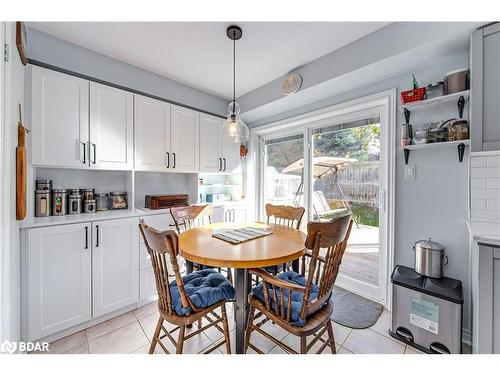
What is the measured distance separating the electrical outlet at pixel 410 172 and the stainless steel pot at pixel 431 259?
1.87ft

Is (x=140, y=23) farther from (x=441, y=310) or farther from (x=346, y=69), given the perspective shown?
(x=441, y=310)

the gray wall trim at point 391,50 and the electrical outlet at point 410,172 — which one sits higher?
the gray wall trim at point 391,50

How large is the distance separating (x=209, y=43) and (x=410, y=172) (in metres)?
2.17

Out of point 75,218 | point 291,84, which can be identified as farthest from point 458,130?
point 75,218

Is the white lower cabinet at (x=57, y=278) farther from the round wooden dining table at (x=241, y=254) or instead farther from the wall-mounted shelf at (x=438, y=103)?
the wall-mounted shelf at (x=438, y=103)

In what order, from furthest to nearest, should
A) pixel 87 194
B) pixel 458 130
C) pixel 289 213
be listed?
pixel 289 213
pixel 87 194
pixel 458 130

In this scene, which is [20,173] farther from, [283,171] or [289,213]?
[283,171]

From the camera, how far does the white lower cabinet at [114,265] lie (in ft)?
6.13

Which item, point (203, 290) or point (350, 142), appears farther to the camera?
point (350, 142)

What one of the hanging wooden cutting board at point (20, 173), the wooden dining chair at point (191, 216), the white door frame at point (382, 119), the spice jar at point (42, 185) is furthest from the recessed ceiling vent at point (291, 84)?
the spice jar at point (42, 185)

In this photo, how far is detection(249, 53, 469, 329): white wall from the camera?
165cm

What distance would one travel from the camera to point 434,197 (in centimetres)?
178
